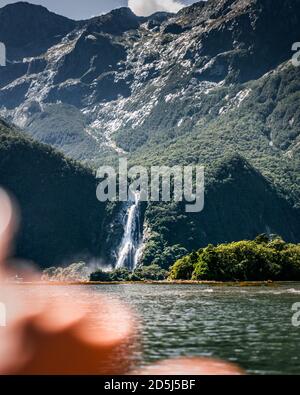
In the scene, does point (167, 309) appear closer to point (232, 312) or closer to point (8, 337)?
point (232, 312)

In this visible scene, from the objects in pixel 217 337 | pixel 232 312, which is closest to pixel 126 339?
pixel 217 337

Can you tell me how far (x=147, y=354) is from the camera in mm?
55656

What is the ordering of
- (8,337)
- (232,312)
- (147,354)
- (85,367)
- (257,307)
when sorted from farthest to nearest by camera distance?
1. (257,307)
2. (232,312)
3. (8,337)
4. (147,354)
5. (85,367)

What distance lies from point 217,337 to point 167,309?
40.8m

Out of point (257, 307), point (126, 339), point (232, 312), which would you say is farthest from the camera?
point (257, 307)

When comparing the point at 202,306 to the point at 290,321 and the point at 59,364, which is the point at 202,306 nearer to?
the point at 290,321

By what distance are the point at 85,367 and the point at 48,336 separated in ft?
77.0

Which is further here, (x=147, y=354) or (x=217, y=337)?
(x=217, y=337)
